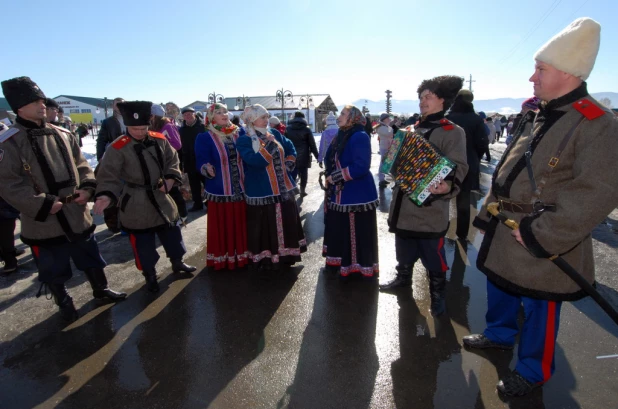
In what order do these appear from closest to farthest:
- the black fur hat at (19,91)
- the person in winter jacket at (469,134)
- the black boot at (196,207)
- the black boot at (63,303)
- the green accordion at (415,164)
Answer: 1. the green accordion at (415,164)
2. the black fur hat at (19,91)
3. the black boot at (63,303)
4. the person in winter jacket at (469,134)
5. the black boot at (196,207)

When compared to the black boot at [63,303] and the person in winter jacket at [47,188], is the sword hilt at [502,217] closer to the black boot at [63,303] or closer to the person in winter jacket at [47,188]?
the person in winter jacket at [47,188]

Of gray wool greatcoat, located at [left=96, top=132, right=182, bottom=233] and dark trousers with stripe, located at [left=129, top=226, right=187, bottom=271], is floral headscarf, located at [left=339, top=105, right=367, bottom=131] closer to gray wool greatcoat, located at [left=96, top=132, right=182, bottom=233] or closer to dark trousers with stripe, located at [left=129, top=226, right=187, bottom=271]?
gray wool greatcoat, located at [left=96, top=132, right=182, bottom=233]

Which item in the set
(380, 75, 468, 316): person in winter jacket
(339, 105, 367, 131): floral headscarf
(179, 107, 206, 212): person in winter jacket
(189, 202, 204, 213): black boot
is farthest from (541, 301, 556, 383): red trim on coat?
(189, 202, 204, 213): black boot

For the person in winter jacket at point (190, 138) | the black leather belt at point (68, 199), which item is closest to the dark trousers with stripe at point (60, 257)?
the black leather belt at point (68, 199)

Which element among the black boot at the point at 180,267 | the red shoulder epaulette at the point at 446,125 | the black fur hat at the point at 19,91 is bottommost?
the black boot at the point at 180,267

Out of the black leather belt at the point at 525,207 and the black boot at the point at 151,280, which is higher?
the black leather belt at the point at 525,207

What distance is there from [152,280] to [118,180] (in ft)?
3.73

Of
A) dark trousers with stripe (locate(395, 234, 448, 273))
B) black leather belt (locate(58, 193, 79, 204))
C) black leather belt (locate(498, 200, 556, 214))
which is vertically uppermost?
black leather belt (locate(58, 193, 79, 204))

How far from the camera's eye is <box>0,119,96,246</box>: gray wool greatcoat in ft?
9.50

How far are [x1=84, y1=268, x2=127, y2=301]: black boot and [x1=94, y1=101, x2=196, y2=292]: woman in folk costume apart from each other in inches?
12.8

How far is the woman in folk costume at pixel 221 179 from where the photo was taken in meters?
4.12

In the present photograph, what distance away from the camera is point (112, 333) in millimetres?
3135

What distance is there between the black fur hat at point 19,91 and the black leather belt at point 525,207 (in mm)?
3706

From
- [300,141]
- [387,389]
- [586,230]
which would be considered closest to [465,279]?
[387,389]
